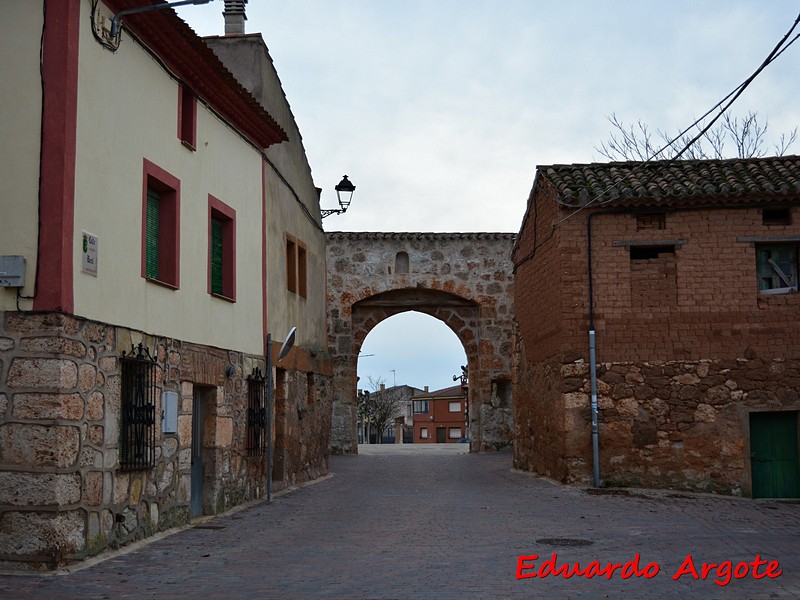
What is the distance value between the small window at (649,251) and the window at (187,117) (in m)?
7.70

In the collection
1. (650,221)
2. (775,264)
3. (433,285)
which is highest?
(433,285)

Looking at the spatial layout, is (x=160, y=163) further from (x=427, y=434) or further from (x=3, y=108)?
(x=427, y=434)

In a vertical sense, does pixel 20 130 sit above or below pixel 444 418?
above

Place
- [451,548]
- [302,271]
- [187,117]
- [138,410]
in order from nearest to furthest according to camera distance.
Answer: [451,548] → [138,410] → [187,117] → [302,271]

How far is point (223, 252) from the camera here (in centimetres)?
1353

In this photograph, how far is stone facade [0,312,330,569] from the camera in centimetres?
829

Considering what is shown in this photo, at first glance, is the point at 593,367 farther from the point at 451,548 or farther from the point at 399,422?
the point at 399,422

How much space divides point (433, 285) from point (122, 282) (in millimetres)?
18953

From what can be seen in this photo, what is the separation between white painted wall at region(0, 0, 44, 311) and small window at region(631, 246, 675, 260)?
10.4m

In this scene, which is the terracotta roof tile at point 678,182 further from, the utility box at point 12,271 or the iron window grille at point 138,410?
the utility box at point 12,271

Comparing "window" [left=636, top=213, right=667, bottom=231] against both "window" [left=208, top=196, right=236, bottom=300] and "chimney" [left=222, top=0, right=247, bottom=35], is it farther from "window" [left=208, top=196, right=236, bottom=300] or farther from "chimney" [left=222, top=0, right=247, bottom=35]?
"chimney" [left=222, top=0, right=247, bottom=35]

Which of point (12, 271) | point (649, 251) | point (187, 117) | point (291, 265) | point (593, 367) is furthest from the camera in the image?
point (291, 265)

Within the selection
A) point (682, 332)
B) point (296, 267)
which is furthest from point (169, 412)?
point (682, 332)

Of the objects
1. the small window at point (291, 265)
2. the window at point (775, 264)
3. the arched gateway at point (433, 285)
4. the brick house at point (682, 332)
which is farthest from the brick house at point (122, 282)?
the arched gateway at point (433, 285)
